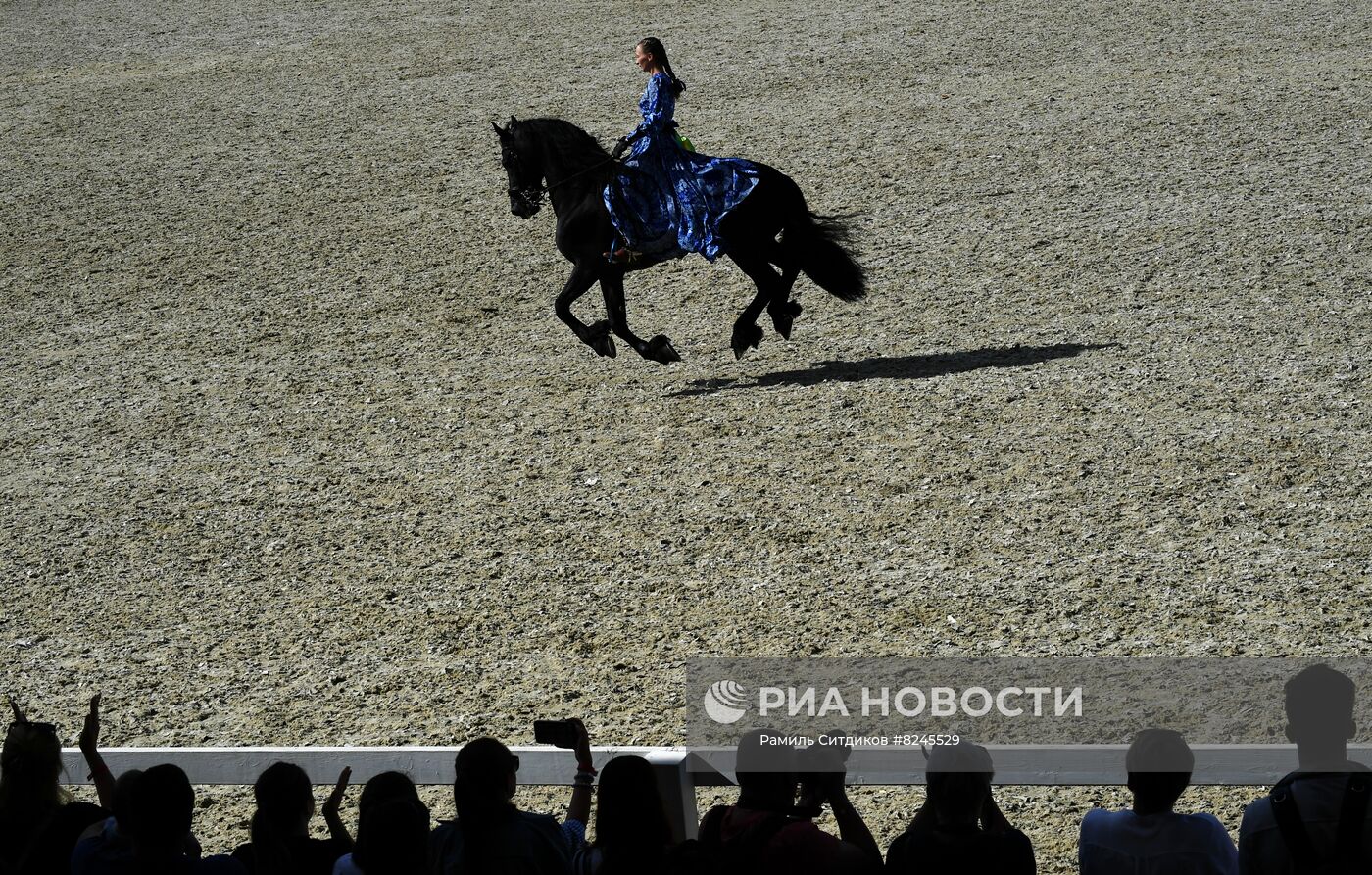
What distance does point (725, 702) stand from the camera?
18.4 feet

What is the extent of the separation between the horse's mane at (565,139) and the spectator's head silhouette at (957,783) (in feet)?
22.5

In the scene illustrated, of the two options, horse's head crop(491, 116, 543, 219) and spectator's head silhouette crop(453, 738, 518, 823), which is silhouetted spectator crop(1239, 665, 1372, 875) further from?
horse's head crop(491, 116, 543, 219)

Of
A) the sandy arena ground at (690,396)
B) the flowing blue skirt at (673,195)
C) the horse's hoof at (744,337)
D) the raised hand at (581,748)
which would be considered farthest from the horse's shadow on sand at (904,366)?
the raised hand at (581,748)

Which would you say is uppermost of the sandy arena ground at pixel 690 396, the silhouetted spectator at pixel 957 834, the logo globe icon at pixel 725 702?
the sandy arena ground at pixel 690 396

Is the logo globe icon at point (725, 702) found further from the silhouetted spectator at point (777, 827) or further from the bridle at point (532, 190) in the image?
the bridle at point (532, 190)

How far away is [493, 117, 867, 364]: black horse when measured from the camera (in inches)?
371

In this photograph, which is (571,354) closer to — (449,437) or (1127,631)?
(449,437)

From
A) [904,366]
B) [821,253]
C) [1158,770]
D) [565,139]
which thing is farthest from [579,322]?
[1158,770]

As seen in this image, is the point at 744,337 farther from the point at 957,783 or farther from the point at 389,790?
the point at 957,783

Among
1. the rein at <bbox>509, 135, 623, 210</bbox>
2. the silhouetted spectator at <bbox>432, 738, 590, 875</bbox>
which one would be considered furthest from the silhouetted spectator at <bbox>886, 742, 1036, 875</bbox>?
the rein at <bbox>509, 135, 623, 210</bbox>

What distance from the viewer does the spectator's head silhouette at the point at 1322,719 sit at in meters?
3.18

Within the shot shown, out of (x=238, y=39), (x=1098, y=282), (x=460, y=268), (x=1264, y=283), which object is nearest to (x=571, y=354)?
(x=460, y=268)

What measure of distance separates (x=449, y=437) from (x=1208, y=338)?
4.52 meters

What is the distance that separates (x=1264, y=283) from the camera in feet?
32.9
